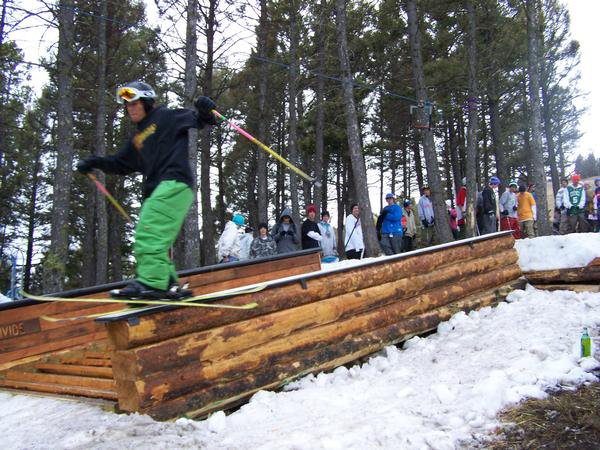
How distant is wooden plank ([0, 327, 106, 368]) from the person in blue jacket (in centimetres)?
779

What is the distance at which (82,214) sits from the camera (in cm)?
2755

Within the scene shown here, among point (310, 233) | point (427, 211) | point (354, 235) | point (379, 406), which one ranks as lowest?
point (379, 406)

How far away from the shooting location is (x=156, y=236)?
4082 mm

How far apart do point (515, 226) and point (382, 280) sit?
10.0 metres

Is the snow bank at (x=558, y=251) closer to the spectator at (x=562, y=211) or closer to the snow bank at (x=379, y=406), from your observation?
the snow bank at (x=379, y=406)

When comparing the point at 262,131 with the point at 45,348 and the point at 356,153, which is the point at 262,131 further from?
the point at 45,348

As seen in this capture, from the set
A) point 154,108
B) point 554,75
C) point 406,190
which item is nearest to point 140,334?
point 154,108

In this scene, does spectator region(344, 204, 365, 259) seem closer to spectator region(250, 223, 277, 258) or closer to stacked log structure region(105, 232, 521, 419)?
spectator region(250, 223, 277, 258)

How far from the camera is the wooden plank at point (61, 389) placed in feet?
13.5

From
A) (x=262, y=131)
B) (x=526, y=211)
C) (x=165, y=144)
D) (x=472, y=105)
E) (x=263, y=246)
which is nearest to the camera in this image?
(x=165, y=144)

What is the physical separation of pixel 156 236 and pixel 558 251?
6.11 meters

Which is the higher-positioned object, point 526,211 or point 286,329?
point 526,211

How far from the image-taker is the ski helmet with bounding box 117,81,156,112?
14.3 ft

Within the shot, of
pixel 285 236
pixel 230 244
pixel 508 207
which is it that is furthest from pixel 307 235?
pixel 508 207
